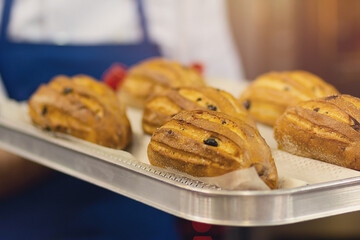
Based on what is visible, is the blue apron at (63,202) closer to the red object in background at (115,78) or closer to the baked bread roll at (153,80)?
the red object in background at (115,78)

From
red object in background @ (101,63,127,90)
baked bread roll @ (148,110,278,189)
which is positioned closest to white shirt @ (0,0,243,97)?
red object in background @ (101,63,127,90)

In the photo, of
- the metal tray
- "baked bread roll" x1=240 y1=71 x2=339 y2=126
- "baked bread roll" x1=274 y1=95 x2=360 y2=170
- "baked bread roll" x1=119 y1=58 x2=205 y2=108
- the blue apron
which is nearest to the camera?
the metal tray

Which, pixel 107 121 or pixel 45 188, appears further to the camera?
pixel 45 188

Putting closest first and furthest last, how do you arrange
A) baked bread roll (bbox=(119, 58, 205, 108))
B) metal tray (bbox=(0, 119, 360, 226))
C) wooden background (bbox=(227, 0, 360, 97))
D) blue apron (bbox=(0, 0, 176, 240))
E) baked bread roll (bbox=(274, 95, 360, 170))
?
metal tray (bbox=(0, 119, 360, 226))
baked bread roll (bbox=(274, 95, 360, 170))
baked bread roll (bbox=(119, 58, 205, 108))
blue apron (bbox=(0, 0, 176, 240))
wooden background (bbox=(227, 0, 360, 97))

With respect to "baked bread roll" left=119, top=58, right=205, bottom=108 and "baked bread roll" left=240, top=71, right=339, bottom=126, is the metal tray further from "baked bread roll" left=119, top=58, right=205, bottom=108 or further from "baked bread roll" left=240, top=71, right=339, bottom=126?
"baked bread roll" left=119, top=58, right=205, bottom=108

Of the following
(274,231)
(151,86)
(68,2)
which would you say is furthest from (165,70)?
(274,231)

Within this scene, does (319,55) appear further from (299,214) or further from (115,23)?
(299,214)
